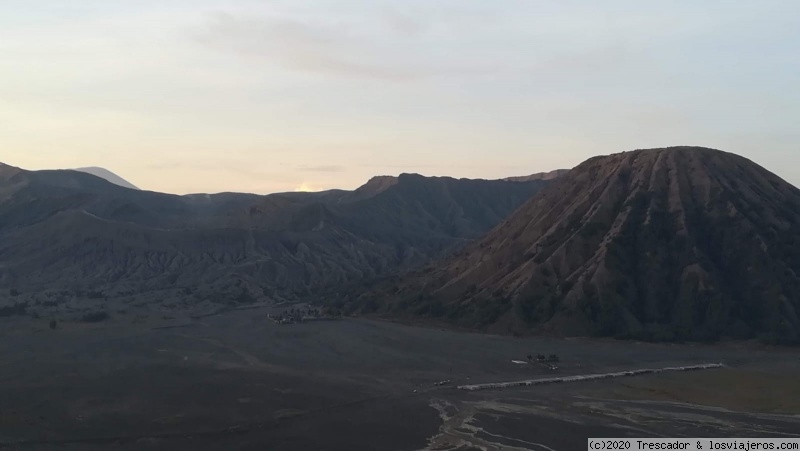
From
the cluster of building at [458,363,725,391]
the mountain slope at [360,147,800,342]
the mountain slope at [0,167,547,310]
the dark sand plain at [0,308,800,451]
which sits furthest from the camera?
the mountain slope at [0,167,547,310]

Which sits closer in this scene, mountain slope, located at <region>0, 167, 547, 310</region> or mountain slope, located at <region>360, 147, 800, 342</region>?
mountain slope, located at <region>360, 147, 800, 342</region>

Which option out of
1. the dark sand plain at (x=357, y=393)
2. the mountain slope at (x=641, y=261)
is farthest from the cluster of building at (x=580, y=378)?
the mountain slope at (x=641, y=261)

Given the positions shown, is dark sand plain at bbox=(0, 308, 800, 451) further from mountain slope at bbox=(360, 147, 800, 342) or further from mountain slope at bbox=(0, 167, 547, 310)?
mountain slope at bbox=(0, 167, 547, 310)

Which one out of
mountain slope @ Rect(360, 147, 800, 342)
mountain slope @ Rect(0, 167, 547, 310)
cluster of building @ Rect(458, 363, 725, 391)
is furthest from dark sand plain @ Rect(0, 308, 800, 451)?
mountain slope @ Rect(0, 167, 547, 310)

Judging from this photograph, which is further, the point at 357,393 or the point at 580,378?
the point at 580,378

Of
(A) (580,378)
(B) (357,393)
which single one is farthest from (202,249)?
(B) (357,393)

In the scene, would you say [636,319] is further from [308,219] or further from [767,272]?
[308,219]

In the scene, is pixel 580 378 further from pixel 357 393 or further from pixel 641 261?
pixel 641 261

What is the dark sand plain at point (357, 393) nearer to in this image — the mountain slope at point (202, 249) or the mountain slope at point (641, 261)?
the mountain slope at point (641, 261)
